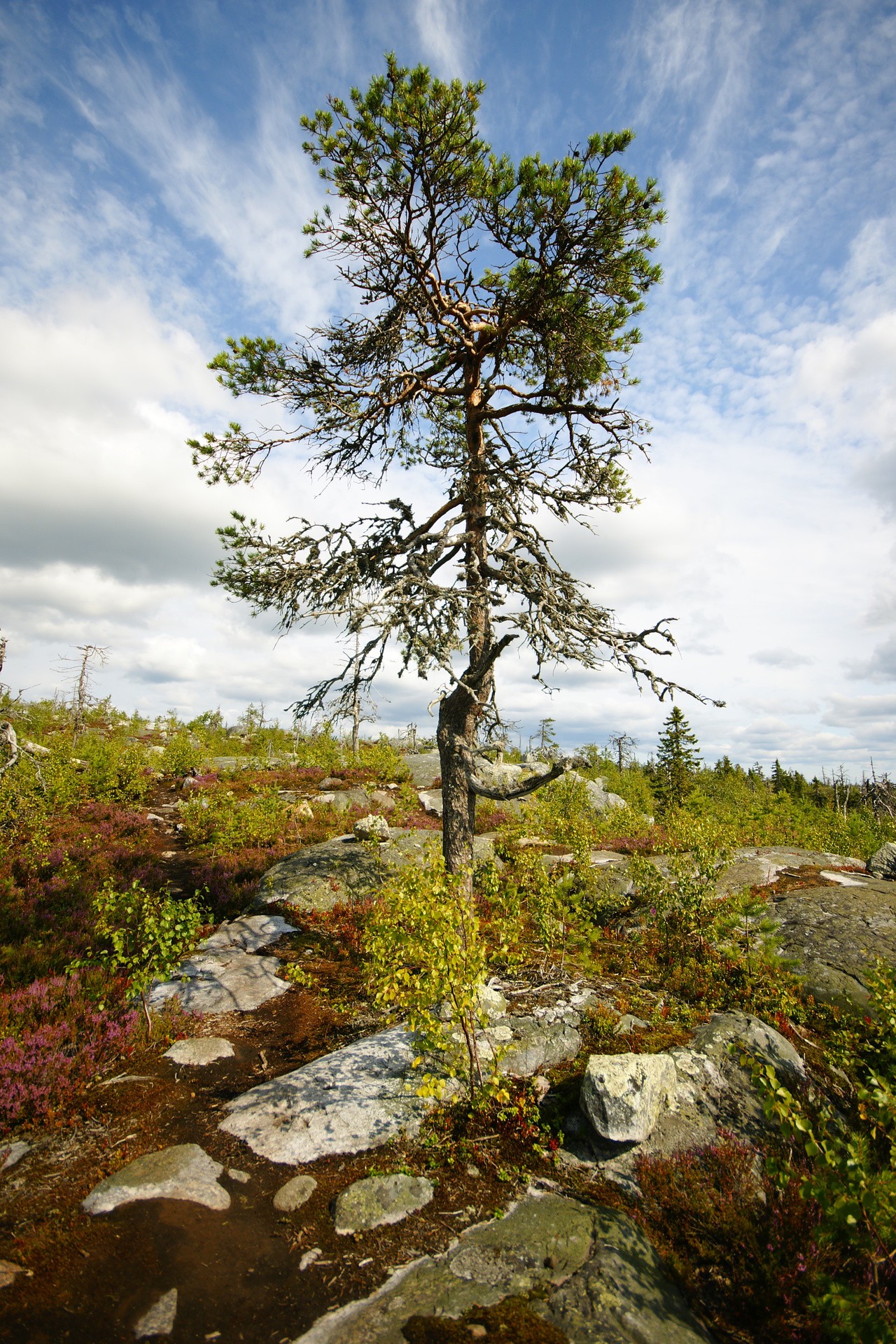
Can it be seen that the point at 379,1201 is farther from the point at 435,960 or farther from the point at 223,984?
the point at 223,984

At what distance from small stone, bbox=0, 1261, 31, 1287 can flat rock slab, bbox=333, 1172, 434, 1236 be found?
6.86ft

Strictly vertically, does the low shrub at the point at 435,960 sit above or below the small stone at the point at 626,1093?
above

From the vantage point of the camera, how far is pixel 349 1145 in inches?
204

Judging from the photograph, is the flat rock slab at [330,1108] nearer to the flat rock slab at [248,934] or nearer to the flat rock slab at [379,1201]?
the flat rock slab at [379,1201]

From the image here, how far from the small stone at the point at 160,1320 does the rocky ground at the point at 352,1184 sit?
0.5 inches

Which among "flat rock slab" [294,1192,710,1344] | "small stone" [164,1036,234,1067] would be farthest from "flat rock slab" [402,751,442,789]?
"flat rock slab" [294,1192,710,1344]

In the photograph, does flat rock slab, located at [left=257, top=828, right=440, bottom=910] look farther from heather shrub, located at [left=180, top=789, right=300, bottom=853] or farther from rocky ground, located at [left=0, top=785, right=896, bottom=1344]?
rocky ground, located at [left=0, top=785, right=896, bottom=1344]

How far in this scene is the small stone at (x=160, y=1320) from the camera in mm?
3426

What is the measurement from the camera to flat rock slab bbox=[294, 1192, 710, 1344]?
352 centimetres

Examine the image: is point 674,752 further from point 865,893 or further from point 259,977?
point 259,977

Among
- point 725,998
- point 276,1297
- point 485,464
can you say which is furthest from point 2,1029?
point 485,464

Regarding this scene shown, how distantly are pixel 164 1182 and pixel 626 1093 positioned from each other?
3.99 meters

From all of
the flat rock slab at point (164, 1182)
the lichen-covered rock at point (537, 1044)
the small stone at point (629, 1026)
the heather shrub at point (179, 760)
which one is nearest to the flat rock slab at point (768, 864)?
the small stone at point (629, 1026)

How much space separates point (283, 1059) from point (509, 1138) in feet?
9.44
